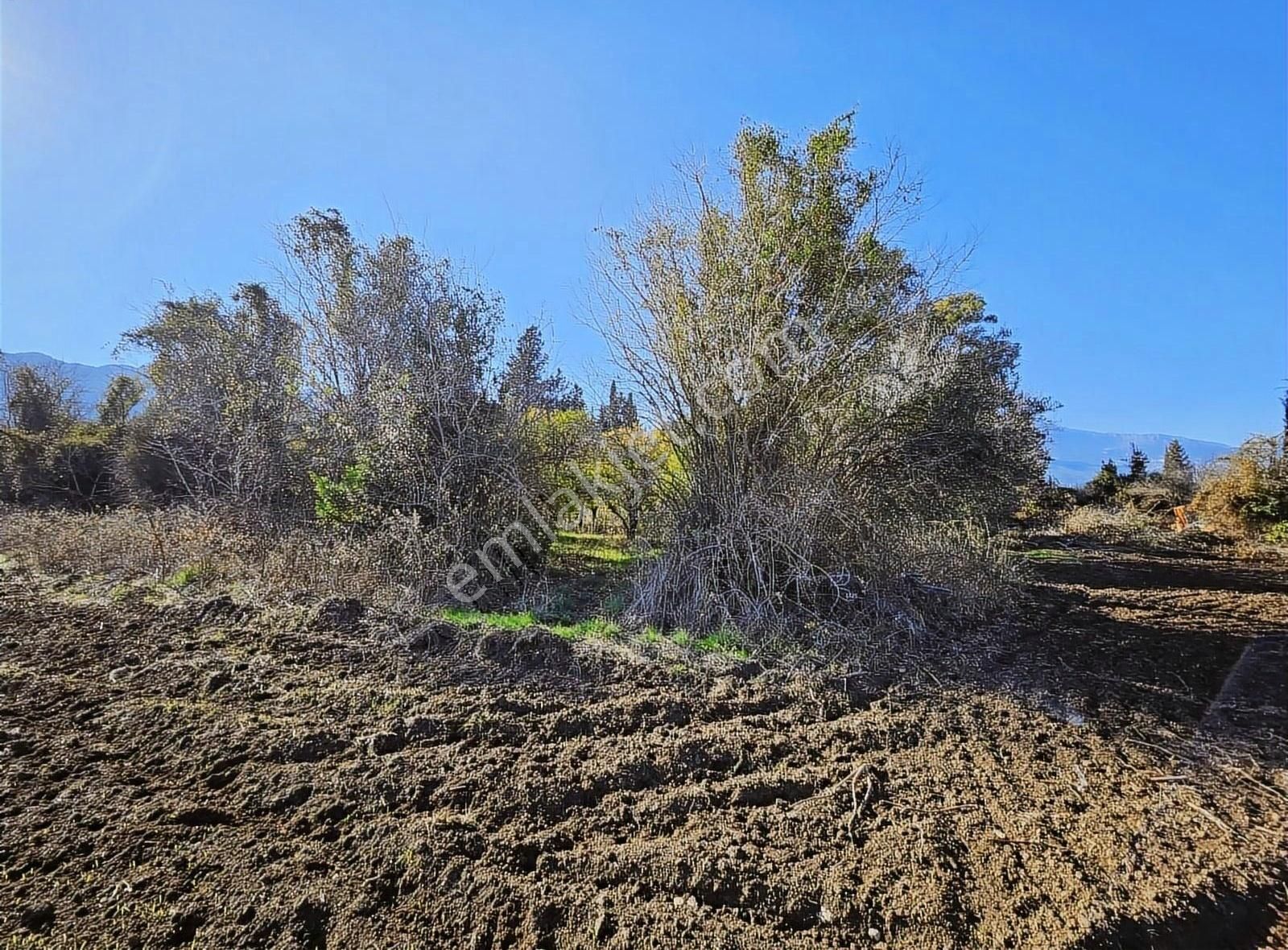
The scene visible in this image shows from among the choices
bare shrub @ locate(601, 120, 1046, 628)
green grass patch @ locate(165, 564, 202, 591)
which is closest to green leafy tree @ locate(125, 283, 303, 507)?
green grass patch @ locate(165, 564, 202, 591)

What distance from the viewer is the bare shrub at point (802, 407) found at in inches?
159

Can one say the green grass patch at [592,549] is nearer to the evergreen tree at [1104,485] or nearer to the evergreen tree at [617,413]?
the evergreen tree at [617,413]

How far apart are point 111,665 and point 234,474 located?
13.0ft

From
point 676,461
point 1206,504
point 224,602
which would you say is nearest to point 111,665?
point 224,602

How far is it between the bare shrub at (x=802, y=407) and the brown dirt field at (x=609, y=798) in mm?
1128

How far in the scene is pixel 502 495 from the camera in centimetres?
544

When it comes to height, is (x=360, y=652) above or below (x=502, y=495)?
below

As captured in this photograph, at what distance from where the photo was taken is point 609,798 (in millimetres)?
1813

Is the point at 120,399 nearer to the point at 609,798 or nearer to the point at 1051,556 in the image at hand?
the point at 609,798

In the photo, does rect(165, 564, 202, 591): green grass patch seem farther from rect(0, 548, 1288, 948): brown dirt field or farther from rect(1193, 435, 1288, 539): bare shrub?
rect(1193, 435, 1288, 539): bare shrub

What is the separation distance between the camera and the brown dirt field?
4.33ft

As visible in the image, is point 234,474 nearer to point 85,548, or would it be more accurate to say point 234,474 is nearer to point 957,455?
point 85,548

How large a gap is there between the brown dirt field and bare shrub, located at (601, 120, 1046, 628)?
1.13 metres

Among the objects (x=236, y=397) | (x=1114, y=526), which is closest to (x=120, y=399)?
(x=236, y=397)
